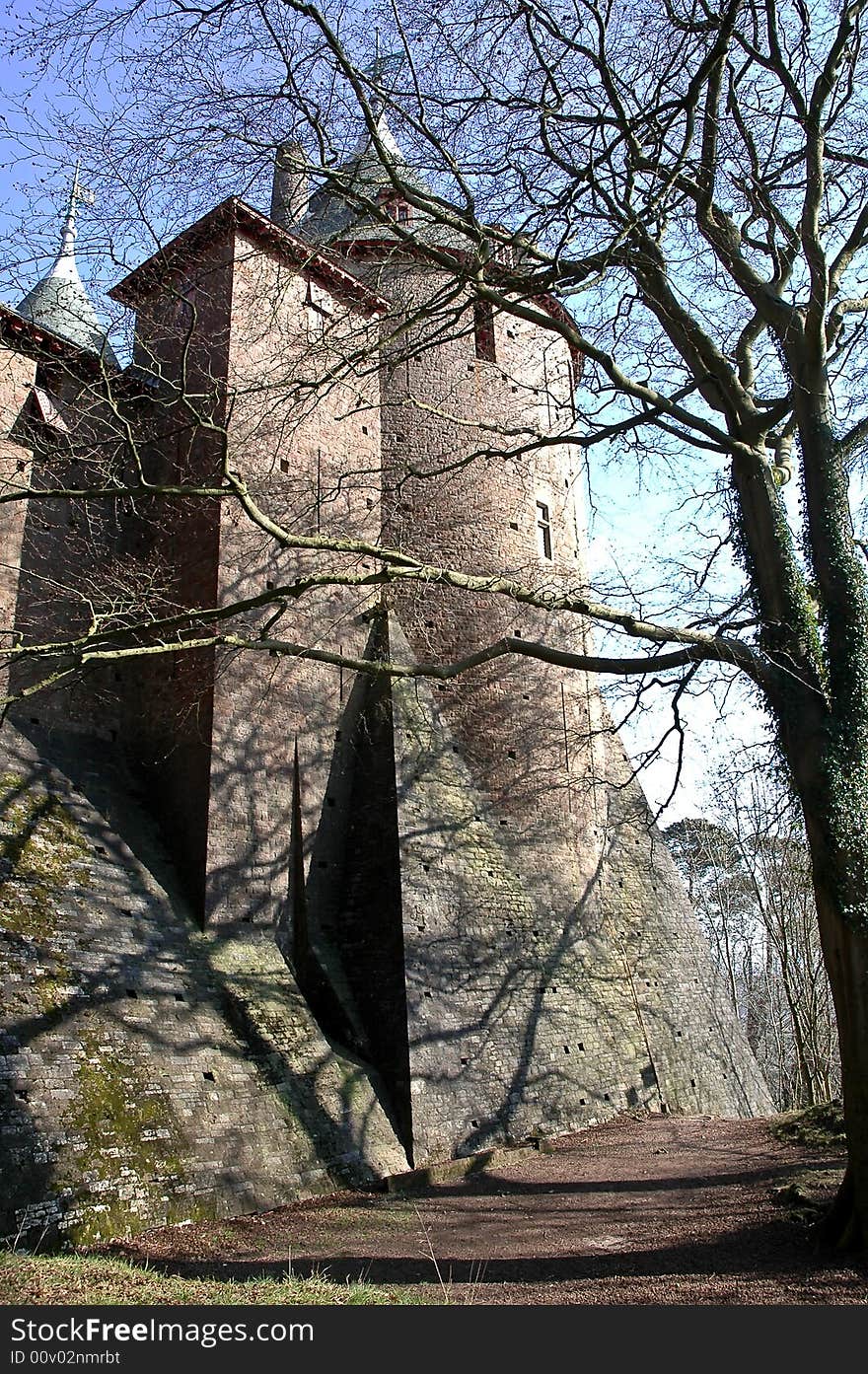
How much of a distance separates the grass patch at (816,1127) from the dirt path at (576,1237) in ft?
0.83

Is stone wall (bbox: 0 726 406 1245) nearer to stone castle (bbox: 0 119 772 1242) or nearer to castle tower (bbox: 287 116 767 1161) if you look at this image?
stone castle (bbox: 0 119 772 1242)

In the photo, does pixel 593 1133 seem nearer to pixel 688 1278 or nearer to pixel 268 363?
pixel 688 1278

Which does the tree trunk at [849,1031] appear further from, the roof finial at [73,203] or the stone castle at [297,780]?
the roof finial at [73,203]

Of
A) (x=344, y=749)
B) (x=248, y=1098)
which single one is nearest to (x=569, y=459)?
(x=344, y=749)

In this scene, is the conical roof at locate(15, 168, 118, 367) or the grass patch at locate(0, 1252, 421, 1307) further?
the conical roof at locate(15, 168, 118, 367)

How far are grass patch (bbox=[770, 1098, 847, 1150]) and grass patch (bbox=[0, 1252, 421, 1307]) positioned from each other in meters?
6.69

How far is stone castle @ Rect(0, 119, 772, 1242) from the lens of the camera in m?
8.34

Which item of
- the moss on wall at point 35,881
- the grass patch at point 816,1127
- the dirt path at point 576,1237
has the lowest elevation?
the dirt path at point 576,1237

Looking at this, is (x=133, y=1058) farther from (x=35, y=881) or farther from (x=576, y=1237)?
(x=576, y=1237)

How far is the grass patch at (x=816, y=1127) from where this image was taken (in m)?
10.6

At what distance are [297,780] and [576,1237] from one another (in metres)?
6.57

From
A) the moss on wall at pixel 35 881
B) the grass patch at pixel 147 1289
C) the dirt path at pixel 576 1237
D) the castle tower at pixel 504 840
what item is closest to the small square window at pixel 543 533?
the castle tower at pixel 504 840

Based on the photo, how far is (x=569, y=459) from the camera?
61.0 ft

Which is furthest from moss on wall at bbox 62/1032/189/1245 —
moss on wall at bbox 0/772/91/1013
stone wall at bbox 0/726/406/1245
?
Result: moss on wall at bbox 0/772/91/1013
